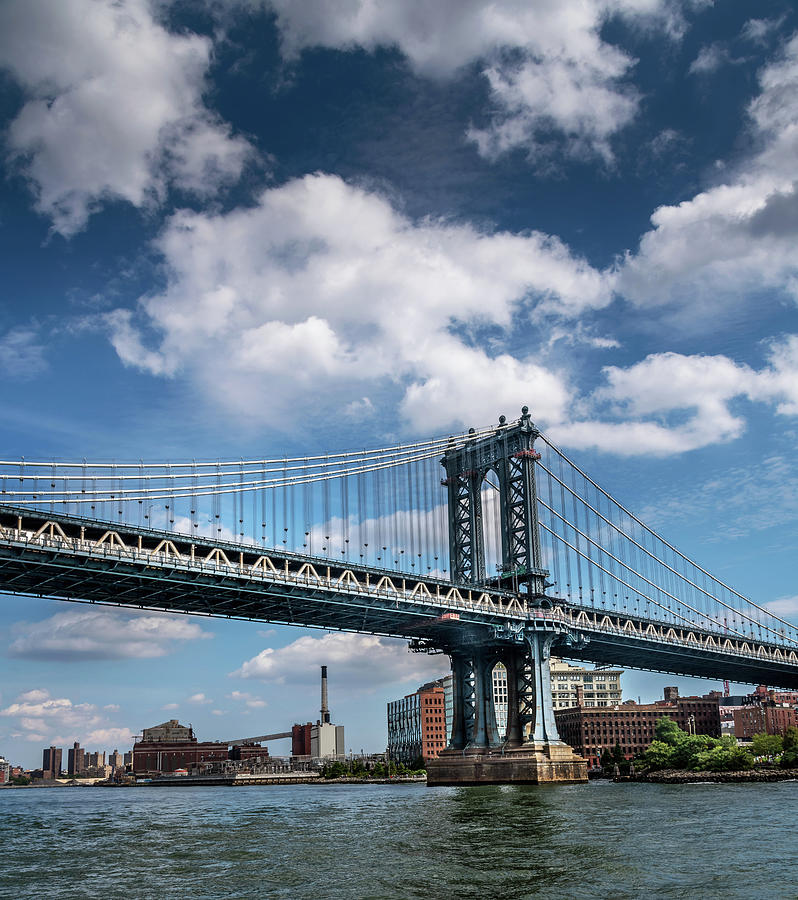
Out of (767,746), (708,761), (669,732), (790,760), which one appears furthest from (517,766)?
(767,746)

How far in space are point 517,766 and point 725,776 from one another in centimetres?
2802

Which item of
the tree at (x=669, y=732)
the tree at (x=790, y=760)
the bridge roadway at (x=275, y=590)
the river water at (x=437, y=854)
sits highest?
the bridge roadway at (x=275, y=590)

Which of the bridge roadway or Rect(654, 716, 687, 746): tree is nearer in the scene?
the bridge roadway

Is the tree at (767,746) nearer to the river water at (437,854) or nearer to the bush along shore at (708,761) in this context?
the bush along shore at (708,761)

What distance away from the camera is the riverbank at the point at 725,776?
97.3m

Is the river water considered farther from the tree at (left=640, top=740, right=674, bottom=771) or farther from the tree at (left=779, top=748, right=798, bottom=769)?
the tree at (left=640, top=740, right=674, bottom=771)

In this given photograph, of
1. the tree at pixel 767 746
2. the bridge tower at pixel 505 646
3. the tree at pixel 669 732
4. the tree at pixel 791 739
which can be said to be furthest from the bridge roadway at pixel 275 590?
the tree at pixel 767 746

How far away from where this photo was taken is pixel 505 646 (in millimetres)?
93188

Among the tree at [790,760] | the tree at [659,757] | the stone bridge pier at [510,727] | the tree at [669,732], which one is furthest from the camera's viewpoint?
the tree at [669,732]

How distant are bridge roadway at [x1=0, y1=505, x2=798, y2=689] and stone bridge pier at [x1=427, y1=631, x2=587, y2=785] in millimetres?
2885

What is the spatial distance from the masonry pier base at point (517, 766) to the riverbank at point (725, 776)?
690 inches

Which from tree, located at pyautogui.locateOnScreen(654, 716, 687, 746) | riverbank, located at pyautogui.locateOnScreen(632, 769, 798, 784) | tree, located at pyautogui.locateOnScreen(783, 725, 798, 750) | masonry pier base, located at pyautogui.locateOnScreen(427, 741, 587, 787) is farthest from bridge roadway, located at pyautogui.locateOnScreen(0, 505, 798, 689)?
tree, located at pyautogui.locateOnScreen(654, 716, 687, 746)

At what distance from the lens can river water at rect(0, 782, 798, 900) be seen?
1121 inches

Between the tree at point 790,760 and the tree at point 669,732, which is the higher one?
the tree at point 669,732
